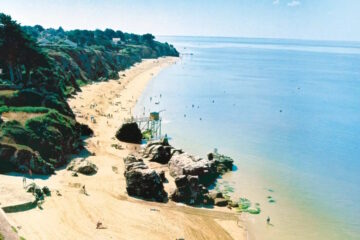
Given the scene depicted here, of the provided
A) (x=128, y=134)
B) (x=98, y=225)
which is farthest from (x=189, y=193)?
(x=128, y=134)

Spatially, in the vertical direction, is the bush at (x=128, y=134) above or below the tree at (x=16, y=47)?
below

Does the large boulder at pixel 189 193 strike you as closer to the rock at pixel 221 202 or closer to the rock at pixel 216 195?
the rock at pixel 221 202

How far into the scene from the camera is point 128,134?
54344 mm

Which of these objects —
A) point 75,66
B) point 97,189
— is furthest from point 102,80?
point 97,189

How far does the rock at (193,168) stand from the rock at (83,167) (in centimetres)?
934

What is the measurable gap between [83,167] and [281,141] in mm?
35798

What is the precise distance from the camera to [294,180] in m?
44.9

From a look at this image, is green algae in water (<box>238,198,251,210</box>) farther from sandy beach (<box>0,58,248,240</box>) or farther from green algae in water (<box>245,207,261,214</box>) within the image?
sandy beach (<box>0,58,248,240</box>)

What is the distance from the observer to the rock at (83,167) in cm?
3951

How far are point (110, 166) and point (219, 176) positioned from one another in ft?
44.5

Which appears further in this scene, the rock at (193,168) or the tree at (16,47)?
the tree at (16,47)

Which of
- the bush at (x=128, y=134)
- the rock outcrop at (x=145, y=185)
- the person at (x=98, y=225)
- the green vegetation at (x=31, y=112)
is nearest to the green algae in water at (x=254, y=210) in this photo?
the rock outcrop at (x=145, y=185)

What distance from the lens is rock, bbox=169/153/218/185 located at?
4122cm

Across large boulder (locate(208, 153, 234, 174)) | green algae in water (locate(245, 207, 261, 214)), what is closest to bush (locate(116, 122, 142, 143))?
large boulder (locate(208, 153, 234, 174))
